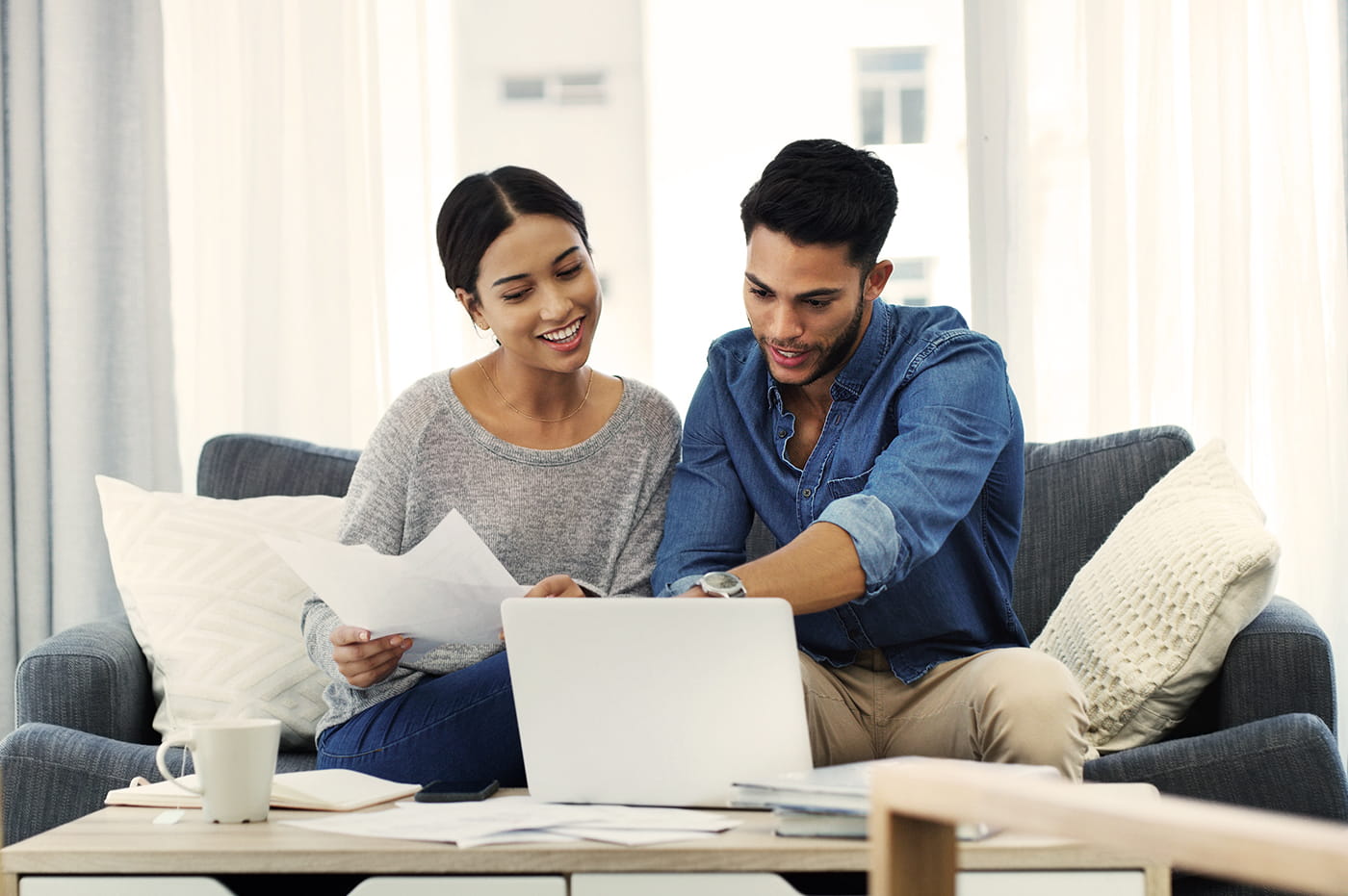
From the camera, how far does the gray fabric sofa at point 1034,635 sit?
5.01 ft

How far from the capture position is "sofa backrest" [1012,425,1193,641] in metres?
2.11

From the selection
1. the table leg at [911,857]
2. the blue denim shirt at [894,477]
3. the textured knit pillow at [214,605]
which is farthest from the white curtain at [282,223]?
the table leg at [911,857]

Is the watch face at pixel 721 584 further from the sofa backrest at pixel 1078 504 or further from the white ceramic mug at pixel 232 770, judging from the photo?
the sofa backrest at pixel 1078 504

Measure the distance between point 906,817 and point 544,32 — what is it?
2.56m

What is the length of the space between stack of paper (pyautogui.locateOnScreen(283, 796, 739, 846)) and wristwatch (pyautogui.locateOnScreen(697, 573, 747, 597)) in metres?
0.24

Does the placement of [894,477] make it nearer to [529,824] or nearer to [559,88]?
[529,824]

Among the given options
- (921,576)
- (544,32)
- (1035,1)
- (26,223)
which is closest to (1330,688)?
(921,576)

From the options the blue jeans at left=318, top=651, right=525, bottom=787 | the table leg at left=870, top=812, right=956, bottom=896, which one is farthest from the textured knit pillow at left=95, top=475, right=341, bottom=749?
the table leg at left=870, top=812, right=956, bottom=896

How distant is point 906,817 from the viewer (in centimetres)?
71

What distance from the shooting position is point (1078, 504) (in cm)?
214

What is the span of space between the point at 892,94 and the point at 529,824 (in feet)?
7.39

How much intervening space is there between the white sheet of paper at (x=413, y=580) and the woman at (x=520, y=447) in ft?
1.13

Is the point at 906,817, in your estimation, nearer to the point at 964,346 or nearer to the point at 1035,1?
the point at 964,346

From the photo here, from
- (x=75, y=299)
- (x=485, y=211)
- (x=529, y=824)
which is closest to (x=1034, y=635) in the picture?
(x=485, y=211)
